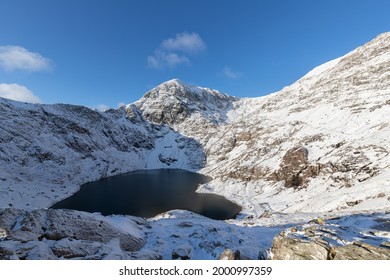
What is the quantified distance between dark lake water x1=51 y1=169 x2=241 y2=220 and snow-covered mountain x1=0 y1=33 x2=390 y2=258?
523 cm

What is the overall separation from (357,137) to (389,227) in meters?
58.5

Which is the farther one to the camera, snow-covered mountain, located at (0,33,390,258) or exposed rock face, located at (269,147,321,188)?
exposed rock face, located at (269,147,321,188)

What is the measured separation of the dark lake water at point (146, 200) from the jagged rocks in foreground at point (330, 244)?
1729 inches

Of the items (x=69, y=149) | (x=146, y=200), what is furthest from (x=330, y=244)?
(x=69, y=149)

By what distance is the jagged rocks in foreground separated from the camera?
46.8 feet

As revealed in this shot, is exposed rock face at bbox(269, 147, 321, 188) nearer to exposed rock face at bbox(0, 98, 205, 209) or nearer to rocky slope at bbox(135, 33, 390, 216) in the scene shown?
rocky slope at bbox(135, 33, 390, 216)

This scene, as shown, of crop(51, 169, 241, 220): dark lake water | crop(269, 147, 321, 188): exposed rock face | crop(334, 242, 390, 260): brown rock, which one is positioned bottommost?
crop(51, 169, 241, 220): dark lake water

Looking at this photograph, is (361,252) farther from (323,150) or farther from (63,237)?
(323,150)

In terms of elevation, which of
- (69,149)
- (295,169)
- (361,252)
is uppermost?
(69,149)

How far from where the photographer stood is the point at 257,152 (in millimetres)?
100125

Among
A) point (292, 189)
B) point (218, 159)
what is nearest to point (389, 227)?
point (292, 189)

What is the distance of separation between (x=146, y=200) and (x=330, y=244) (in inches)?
2599

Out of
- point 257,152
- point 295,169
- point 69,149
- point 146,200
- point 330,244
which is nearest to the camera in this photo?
point 330,244

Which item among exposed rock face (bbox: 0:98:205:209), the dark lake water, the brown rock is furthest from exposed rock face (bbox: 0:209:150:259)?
exposed rock face (bbox: 0:98:205:209)
